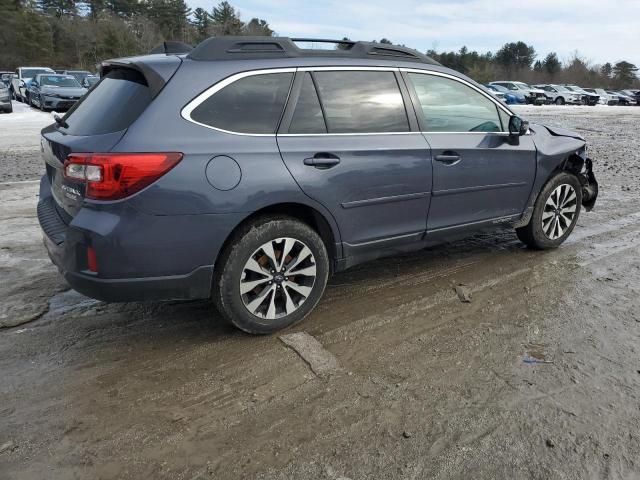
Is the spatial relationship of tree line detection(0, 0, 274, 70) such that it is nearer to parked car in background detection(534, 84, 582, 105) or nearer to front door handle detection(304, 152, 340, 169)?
parked car in background detection(534, 84, 582, 105)

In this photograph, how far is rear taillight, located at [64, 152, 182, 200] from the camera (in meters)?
2.91

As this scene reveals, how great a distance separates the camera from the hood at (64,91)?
20031mm

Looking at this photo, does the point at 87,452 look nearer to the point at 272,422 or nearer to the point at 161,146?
the point at 272,422

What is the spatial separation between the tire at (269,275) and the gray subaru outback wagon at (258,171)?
10 mm

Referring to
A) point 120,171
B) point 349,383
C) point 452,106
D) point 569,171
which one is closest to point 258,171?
point 120,171

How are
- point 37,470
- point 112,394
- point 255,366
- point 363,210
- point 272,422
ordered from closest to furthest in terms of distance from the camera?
point 37,470 → point 272,422 → point 112,394 → point 255,366 → point 363,210

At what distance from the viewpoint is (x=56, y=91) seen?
2022 centimetres

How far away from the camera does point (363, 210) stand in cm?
377

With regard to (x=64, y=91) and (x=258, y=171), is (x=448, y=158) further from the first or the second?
(x=64, y=91)

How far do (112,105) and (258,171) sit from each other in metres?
1.01

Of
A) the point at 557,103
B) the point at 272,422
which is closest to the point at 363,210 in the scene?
the point at 272,422

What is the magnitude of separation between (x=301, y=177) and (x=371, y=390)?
138 cm

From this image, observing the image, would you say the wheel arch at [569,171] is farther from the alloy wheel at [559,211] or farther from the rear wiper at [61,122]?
the rear wiper at [61,122]

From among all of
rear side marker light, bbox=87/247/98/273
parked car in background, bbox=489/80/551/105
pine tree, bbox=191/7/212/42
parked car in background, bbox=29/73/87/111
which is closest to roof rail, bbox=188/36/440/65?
rear side marker light, bbox=87/247/98/273
